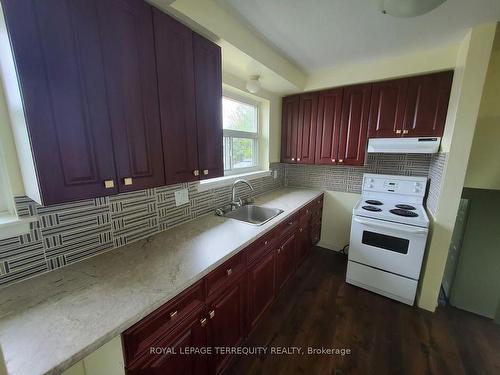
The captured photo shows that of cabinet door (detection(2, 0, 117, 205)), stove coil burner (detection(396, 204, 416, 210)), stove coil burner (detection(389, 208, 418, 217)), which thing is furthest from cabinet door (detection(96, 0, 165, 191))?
stove coil burner (detection(396, 204, 416, 210))

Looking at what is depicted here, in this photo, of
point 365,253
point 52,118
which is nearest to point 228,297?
point 52,118

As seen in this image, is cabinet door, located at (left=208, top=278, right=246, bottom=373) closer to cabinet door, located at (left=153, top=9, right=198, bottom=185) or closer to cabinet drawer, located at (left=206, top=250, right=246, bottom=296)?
cabinet drawer, located at (left=206, top=250, right=246, bottom=296)

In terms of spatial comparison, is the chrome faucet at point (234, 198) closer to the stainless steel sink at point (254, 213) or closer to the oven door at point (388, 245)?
the stainless steel sink at point (254, 213)

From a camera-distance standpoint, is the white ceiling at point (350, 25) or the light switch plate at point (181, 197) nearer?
the white ceiling at point (350, 25)

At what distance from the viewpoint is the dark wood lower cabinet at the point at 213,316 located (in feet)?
2.67

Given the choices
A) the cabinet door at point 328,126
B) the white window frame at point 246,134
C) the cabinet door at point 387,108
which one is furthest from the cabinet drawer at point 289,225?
the cabinet door at point 387,108

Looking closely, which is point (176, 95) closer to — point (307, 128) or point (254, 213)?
point (254, 213)

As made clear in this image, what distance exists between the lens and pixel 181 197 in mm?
1569

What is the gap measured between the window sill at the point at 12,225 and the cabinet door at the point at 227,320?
907mm

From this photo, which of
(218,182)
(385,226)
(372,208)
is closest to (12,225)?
(218,182)

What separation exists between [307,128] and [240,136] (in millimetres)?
930

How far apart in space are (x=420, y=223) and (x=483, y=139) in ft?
3.13

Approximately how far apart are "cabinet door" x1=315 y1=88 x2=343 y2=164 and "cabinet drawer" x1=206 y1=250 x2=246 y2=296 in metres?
1.79

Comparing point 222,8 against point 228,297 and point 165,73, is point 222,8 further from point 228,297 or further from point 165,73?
point 228,297
